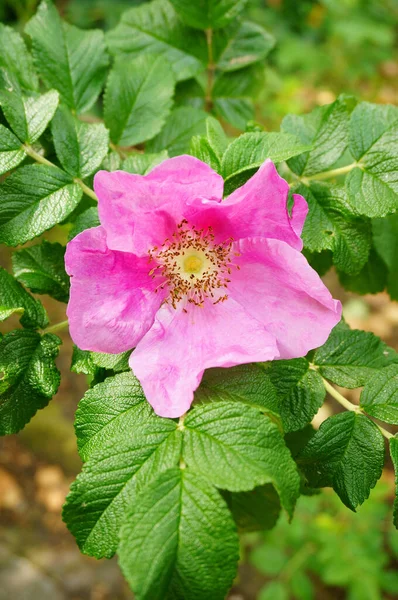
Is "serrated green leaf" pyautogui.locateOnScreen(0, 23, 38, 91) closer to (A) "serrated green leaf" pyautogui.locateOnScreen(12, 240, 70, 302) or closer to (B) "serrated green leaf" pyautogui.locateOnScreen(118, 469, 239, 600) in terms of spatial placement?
(A) "serrated green leaf" pyautogui.locateOnScreen(12, 240, 70, 302)

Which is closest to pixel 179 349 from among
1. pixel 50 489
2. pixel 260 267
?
pixel 260 267

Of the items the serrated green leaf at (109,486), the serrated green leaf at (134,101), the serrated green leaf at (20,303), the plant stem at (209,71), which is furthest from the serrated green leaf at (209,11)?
the serrated green leaf at (109,486)

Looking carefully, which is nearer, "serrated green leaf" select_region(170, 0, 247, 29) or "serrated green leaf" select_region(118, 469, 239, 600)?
"serrated green leaf" select_region(118, 469, 239, 600)

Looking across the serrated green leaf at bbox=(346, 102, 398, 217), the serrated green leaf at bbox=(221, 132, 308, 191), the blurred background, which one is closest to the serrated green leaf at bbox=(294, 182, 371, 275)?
the serrated green leaf at bbox=(346, 102, 398, 217)

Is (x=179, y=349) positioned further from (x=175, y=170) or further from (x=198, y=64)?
(x=198, y=64)

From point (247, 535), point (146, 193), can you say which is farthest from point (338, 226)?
point (247, 535)

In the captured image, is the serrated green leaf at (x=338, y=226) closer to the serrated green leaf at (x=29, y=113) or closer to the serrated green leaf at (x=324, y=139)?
the serrated green leaf at (x=324, y=139)
